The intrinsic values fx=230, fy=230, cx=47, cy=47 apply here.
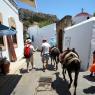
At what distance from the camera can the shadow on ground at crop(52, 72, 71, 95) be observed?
8148 millimetres

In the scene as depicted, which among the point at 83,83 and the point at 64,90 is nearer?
the point at 64,90

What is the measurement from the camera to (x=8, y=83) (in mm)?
9922

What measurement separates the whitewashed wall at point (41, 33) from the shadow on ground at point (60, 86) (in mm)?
14884

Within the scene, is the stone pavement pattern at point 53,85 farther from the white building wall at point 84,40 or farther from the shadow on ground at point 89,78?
the white building wall at point 84,40

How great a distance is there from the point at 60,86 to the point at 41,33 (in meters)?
22.0

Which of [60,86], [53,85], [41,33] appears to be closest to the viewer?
[60,86]

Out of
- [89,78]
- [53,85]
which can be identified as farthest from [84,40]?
[53,85]

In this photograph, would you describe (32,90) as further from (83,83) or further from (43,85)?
(83,83)

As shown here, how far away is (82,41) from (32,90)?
18.8ft

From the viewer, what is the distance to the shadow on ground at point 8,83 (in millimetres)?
8602

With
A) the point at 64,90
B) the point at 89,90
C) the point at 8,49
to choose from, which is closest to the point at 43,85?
the point at 64,90

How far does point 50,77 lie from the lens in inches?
429

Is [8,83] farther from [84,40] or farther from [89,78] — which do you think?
[84,40]

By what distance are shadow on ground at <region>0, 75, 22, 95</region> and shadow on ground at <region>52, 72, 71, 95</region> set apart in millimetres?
1670
